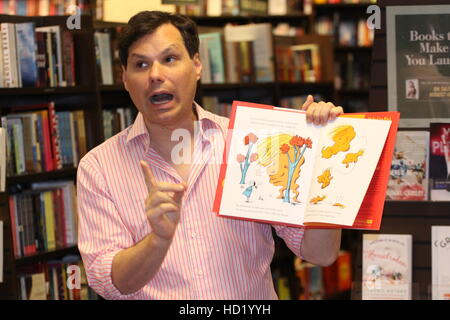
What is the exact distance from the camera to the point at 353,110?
7309 millimetres

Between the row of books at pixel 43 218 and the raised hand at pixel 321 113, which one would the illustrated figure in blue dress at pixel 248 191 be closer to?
the raised hand at pixel 321 113

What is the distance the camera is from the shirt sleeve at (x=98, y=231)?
2.02 m

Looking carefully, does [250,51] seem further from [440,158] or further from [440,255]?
[440,255]

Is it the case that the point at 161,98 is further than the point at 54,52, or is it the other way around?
the point at 54,52

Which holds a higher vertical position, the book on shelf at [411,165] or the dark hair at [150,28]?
the dark hair at [150,28]

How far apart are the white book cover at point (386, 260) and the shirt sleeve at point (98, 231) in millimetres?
769

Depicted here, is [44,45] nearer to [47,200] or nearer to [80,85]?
[80,85]

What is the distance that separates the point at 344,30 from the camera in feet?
24.5

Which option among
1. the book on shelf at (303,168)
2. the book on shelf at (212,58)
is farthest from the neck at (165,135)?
the book on shelf at (212,58)

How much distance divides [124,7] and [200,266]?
38.1 inches

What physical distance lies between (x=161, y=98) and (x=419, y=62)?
85 centimetres

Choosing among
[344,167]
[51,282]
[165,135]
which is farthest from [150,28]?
[51,282]
